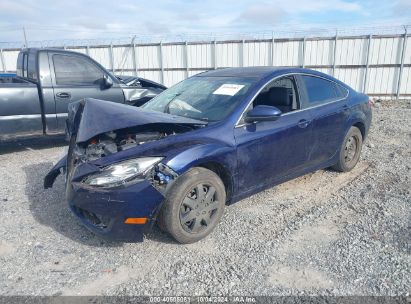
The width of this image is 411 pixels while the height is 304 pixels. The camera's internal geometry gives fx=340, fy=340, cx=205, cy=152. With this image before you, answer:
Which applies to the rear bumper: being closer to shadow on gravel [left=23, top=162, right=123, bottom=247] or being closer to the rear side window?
shadow on gravel [left=23, top=162, right=123, bottom=247]

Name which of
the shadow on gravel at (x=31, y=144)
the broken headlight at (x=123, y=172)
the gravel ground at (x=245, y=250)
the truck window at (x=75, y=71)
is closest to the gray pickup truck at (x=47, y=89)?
the truck window at (x=75, y=71)

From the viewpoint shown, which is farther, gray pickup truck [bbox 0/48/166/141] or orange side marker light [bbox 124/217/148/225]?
gray pickup truck [bbox 0/48/166/141]

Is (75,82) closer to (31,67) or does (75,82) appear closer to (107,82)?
(107,82)

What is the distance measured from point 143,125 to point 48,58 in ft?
13.6

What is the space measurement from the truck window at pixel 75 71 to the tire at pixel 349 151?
479 centimetres

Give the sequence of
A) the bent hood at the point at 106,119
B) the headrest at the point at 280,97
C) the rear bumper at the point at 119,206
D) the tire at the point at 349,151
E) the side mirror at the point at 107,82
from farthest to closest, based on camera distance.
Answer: the side mirror at the point at 107,82
the tire at the point at 349,151
the headrest at the point at 280,97
the bent hood at the point at 106,119
the rear bumper at the point at 119,206

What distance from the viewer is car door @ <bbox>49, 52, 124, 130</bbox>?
632 centimetres

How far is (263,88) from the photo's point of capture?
150 inches

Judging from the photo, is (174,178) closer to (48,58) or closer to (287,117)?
(287,117)

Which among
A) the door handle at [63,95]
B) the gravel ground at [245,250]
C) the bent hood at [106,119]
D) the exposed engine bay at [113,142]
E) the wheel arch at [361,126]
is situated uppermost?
the bent hood at [106,119]

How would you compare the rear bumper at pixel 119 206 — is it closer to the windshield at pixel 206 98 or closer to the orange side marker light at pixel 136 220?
the orange side marker light at pixel 136 220

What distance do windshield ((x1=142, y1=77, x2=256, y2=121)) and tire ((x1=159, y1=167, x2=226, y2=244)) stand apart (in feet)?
2.37

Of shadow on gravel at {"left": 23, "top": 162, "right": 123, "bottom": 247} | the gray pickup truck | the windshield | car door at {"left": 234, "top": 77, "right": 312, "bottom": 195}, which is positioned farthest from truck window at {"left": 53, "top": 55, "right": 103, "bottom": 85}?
car door at {"left": 234, "top": 77, "right": 312, "bottom": 195}

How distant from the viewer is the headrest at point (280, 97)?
414 cm
